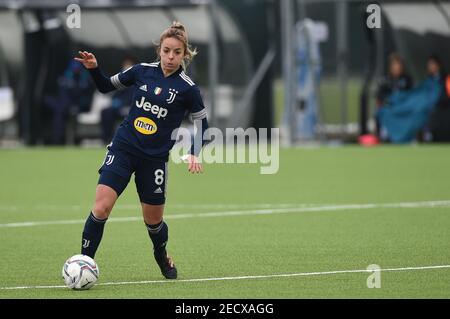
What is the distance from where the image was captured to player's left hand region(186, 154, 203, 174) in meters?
9.98

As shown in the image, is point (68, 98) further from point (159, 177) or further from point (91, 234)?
point (91, 234)

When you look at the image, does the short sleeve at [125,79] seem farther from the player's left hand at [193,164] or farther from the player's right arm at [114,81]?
the player's left hand at [193,164]

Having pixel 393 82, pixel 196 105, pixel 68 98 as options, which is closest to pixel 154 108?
pixel 196 105

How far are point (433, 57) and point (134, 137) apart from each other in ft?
67.1

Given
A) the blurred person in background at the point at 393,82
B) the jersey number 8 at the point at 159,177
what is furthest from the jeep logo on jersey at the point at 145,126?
the blurred person in background at the point at 393,82

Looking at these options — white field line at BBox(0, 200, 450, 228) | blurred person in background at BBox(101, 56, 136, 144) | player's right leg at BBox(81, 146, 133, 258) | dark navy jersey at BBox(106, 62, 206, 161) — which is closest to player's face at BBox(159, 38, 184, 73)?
dark navy jersey at BBox(106, 62, 206, 161)

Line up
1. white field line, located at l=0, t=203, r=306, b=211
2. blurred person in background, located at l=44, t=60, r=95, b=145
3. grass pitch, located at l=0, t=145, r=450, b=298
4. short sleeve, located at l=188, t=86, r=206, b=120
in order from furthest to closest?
blurred person in background, located at l=44, t=60, r=95, b=145 → white field line, located at l=0, t=203, r=306, b=211 → short sleeve, located at l=188, t=86, r=206, b=120 → grass pitch, located at l=0, t=145, r=450, b=298

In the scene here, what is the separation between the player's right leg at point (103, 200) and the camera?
9.93 metres

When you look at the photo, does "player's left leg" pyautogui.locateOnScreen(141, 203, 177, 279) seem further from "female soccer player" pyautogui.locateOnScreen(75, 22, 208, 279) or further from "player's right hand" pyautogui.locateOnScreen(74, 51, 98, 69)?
"player's right hand" pyautogui.locateOnScreen(74, 51, 98, 69)

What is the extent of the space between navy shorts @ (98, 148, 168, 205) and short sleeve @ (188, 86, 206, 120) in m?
0.49

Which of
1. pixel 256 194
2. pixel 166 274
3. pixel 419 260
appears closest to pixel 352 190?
pixel 256 194

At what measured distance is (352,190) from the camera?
1914 centimetres

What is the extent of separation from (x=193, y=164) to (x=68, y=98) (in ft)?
73.2

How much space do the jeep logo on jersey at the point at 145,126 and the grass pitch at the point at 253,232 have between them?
121cm
